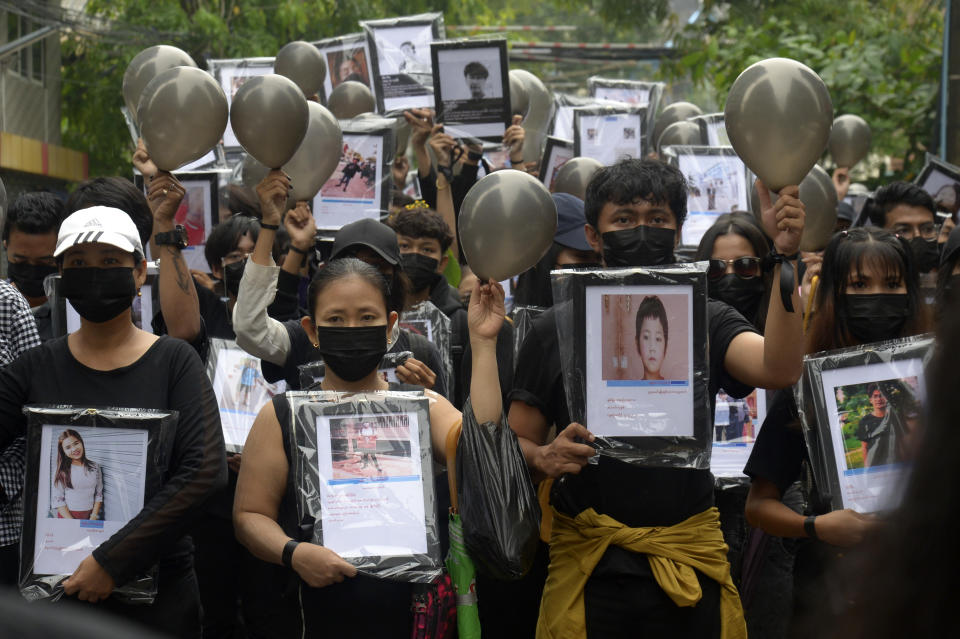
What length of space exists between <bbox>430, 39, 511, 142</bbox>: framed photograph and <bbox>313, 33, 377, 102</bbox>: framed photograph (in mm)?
1465

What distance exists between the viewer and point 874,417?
10.5 feet

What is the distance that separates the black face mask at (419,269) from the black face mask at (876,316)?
2.12 metres

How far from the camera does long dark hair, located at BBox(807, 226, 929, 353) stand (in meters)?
3.62

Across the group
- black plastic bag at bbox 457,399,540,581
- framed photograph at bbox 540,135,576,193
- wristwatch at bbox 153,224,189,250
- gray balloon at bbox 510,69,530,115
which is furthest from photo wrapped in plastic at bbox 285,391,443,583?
gray balloon at bbox 510,69,530,115

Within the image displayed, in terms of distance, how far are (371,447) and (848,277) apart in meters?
1.62

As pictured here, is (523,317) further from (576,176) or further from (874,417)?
(576,176)

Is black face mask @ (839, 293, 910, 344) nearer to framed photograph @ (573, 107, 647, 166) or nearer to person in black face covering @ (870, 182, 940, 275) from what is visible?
person in black face covering @ (870, 182, 940, 275)

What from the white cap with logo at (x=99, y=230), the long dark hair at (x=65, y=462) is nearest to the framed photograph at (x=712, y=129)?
the white cap with logo at (x=99, y=230)

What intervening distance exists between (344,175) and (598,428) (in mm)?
3516

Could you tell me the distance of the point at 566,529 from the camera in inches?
128

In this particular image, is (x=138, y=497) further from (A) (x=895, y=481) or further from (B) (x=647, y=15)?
(B) (x=647, y=15)

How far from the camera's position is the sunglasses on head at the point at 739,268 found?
14.9ft

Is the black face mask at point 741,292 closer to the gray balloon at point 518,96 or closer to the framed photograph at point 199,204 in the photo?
the framed photograph at point 199,204

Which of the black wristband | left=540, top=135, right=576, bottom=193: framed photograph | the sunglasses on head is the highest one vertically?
left=540, top=135, right=576, bottom=193: framed photograph
